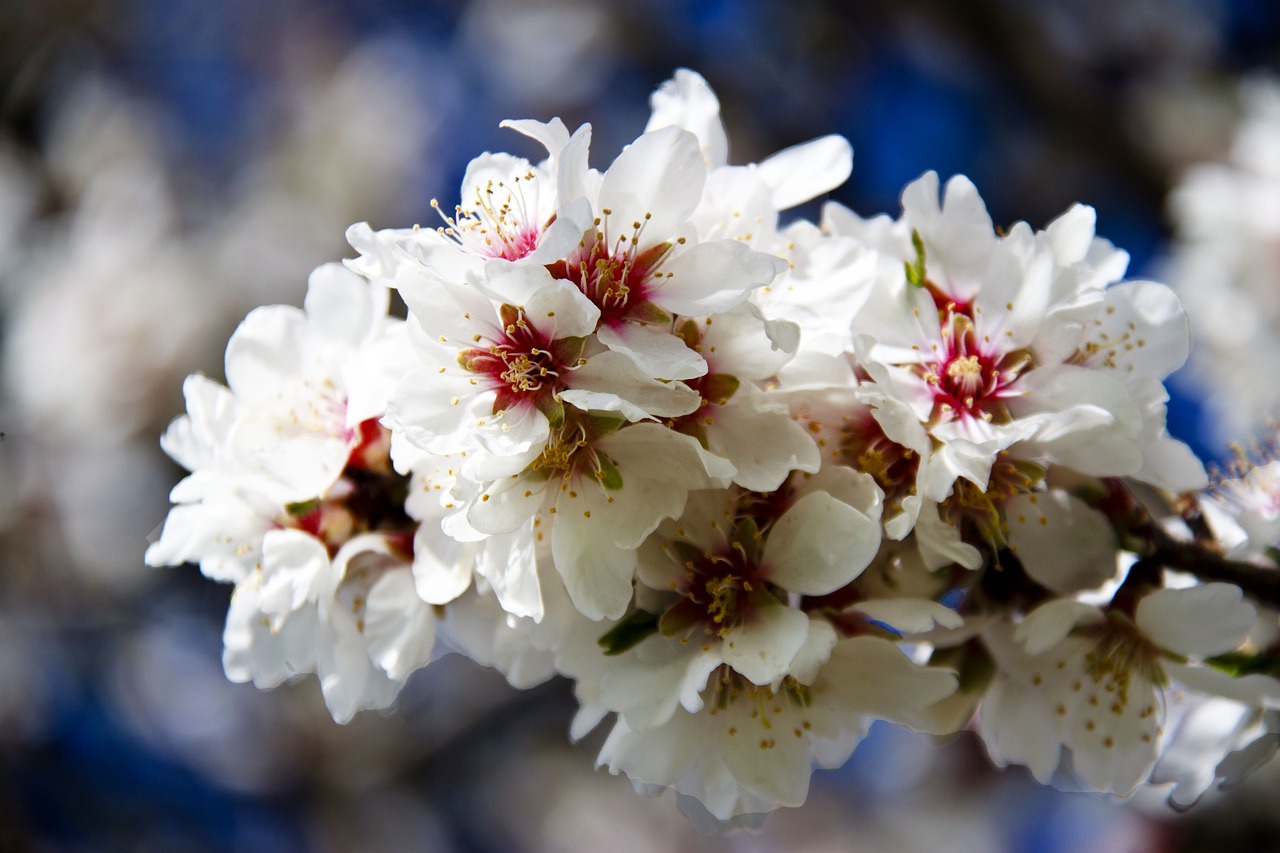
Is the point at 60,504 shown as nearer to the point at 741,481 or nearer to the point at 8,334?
the point at 8,334

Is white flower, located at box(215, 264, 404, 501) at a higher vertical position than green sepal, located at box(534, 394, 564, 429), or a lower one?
lower

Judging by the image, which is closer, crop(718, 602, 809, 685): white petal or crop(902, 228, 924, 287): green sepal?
crop(718, 602, 809, 685): white petal

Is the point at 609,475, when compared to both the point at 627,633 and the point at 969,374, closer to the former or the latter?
the point at 627,633

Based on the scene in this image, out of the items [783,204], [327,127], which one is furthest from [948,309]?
[327,127]

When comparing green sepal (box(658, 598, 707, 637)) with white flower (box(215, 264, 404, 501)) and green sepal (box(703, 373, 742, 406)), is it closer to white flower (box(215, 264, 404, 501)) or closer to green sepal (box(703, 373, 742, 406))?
green sepal (box(703, 373, 742, 406))

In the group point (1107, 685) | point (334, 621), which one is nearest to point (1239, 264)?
point (1107, 685)

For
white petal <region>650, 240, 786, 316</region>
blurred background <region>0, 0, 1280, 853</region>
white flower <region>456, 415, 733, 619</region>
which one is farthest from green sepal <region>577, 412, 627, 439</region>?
blurred background <region>0, 0, 1280, 853</region>

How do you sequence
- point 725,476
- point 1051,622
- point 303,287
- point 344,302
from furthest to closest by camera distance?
point 303,287 < point 344,302 < point 1051,622 < point 725,476
